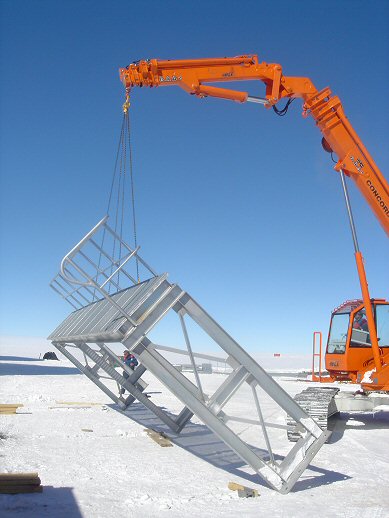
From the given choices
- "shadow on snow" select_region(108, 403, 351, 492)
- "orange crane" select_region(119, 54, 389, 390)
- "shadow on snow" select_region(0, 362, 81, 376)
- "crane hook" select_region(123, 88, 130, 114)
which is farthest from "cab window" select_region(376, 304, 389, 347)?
"shadow on snow" select_region(0, 362, 81, 376)

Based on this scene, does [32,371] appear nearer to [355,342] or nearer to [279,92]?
[355,342]

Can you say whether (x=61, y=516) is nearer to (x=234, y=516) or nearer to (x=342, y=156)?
(x=234, y=516)

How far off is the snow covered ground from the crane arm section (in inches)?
216

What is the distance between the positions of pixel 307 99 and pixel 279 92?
71cm

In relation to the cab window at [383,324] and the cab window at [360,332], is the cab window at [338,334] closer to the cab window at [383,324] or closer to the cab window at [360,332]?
the cab window at [360,332]

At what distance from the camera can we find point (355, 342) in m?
13.6

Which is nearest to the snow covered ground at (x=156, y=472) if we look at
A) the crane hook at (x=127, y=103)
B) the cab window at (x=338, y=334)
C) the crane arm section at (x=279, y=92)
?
the cab window at (x=338, y=334)

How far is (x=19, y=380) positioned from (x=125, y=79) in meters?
15.7

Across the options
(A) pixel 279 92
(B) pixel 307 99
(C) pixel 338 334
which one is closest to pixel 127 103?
(A) pixel 279 92

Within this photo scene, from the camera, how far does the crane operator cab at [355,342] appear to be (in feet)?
43.8

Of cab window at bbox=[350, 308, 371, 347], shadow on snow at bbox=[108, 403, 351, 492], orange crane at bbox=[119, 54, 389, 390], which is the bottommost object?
shadow on snow at bbox=[108, 403, 351, 492]

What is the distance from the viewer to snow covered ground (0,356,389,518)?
5.94 metres

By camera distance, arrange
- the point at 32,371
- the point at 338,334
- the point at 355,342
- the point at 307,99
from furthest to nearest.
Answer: the point at 32,371
the point at 338,334
the point at 355,342
the point at 307,99

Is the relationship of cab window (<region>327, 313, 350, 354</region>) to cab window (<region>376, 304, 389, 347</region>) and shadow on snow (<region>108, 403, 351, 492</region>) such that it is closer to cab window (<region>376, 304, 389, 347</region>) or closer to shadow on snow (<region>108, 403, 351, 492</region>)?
cab window (<region>376, 304, 389, 347</region>)
